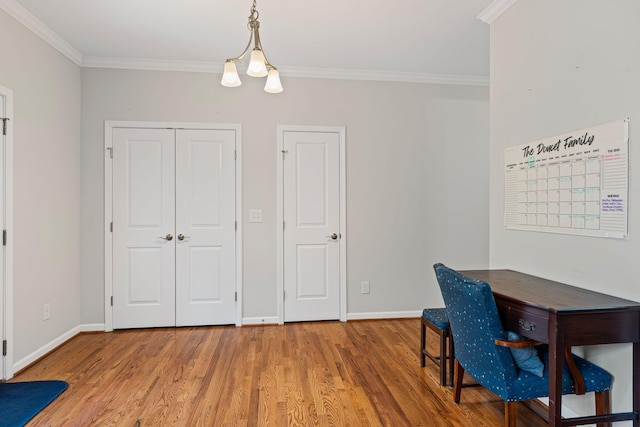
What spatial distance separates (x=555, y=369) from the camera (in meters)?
1.51

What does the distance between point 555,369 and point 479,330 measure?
0.34 meters

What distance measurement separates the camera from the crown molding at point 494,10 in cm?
246

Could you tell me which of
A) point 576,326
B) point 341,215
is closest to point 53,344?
point 341,215

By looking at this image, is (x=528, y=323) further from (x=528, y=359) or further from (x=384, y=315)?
(x=384, y=315)

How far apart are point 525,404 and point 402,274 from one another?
1.77 meters

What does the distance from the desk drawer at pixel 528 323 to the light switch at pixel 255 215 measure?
2516mm

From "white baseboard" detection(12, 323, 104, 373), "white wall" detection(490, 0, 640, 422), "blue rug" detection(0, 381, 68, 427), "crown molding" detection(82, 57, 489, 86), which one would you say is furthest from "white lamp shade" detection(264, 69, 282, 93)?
"white baseboard" detection(12, 323, 104, 373)

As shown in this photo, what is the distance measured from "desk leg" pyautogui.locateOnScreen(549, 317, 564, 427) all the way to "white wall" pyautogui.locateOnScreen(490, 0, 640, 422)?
414 mm

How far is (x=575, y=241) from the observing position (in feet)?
6.26

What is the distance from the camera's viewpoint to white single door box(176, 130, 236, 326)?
3.56m

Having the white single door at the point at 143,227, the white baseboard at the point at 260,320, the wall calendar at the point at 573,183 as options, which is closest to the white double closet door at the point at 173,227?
the white single door at the point at 143,227

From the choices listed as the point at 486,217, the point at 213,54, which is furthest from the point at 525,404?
the point at 213,54

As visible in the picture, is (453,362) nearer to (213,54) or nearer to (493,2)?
(493,2)

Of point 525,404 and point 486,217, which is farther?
point 486,217
